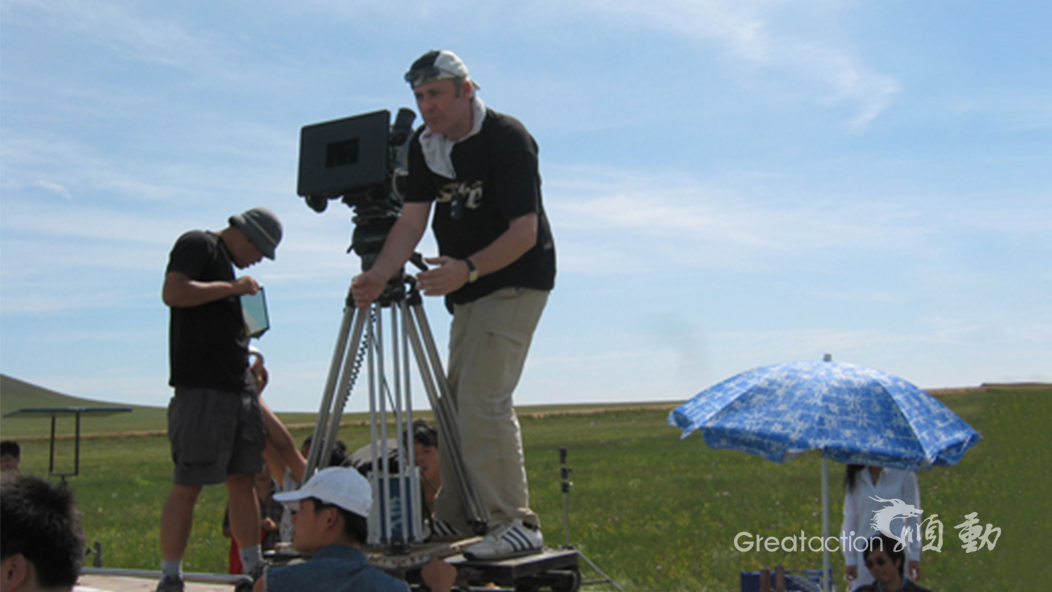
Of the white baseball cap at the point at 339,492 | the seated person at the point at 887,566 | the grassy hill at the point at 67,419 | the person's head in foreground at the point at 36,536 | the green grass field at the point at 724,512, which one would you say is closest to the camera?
the person's head in foreground at the point at 36,536

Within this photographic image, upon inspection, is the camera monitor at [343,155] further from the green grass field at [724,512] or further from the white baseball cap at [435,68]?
the green grass field at [724,512]

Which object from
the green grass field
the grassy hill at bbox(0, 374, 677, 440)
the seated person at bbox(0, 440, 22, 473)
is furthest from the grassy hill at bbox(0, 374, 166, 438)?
the seated person at bbox(0, 440, 22, 473)

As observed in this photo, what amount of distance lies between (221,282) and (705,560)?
8.41 m

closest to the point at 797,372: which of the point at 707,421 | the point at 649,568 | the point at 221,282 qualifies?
the point at 707,421

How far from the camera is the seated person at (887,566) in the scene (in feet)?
21.3

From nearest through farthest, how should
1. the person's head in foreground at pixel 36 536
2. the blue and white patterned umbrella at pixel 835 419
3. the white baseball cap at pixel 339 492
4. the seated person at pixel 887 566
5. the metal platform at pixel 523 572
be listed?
the person's head in foreground at pixel 36 536 → the white baseball cap at pixel 339 492 → the metal platform at pixel 523 572 → the blue and white patterned umbrella at pixel 835 419 → the seated person at pixel 887 566

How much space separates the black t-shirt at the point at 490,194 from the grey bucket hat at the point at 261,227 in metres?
1.13

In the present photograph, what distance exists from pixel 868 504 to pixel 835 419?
117cm

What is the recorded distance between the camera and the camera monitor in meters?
4.08

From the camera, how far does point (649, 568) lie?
1119 centimetres

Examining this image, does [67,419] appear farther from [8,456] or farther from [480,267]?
[480,267]

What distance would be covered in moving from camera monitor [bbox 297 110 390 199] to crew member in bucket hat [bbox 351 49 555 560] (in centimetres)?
23

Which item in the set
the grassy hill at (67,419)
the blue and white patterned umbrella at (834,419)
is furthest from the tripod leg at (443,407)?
the grassy hill at (67,419)

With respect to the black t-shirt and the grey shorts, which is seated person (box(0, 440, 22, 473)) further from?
the black t-shirt
